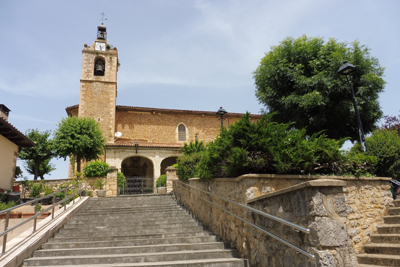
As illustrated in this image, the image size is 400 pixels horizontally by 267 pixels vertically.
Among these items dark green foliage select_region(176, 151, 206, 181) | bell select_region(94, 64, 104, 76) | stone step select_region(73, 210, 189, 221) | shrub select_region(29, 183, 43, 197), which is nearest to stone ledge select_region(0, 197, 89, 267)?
stone step select_region(73, 210, 189, 221)

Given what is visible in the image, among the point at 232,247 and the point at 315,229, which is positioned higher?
the point at 315,229

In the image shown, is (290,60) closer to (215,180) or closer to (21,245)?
(215,180)

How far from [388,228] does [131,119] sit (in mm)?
22082

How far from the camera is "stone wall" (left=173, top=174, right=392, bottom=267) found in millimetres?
2828

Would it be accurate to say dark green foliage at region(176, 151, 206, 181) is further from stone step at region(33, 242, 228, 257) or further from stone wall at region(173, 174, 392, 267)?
stone step at region(33, 242, 228, 257)

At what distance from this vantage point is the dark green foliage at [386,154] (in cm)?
781

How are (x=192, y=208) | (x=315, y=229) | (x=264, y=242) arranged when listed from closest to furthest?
1. (x=315, y=229)
2. (x=264, y=242)
3. (x=192, y=208)

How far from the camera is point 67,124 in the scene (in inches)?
749

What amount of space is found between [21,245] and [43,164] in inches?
1174

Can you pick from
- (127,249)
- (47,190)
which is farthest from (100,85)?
(127,249)

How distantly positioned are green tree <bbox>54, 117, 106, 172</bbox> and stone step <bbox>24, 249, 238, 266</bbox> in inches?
568

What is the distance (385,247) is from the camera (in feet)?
15.5

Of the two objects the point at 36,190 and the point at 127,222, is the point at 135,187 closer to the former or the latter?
the point at 36,190

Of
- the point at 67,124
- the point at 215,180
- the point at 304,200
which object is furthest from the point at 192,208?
the point at 67,124
